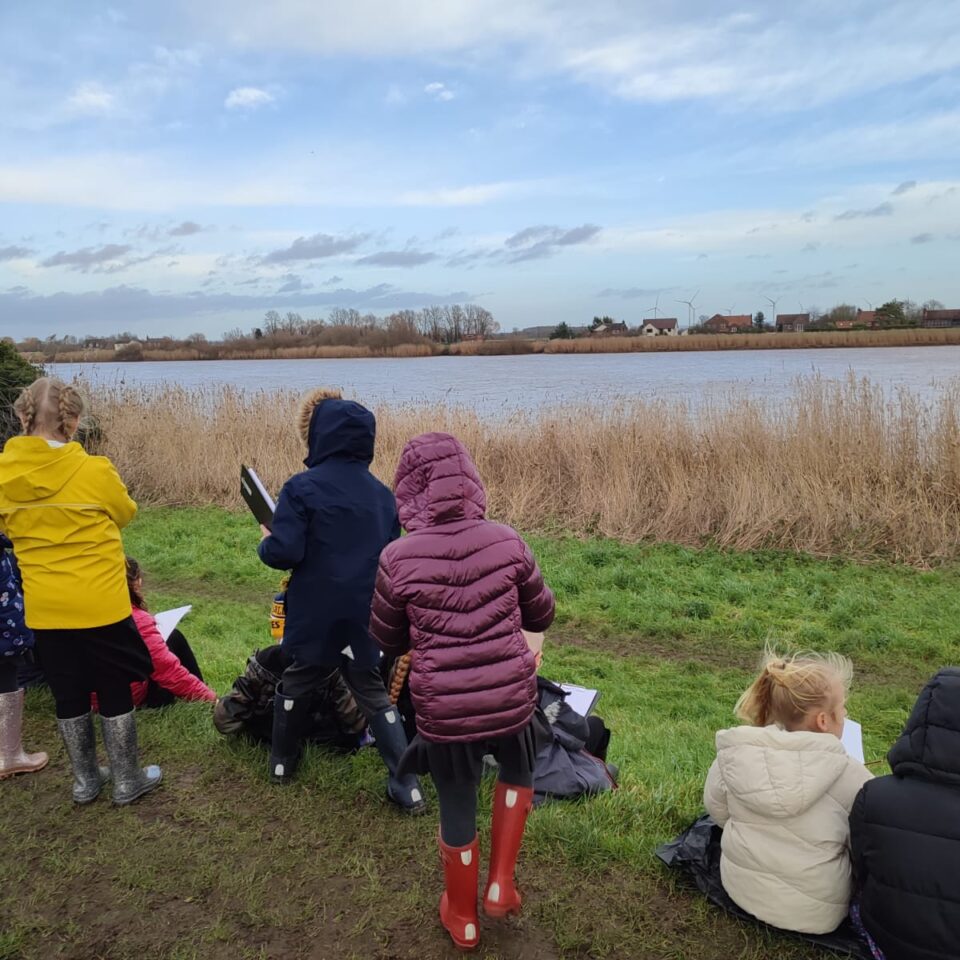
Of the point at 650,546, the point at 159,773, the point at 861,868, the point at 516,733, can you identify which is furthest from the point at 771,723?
the point at 650,546

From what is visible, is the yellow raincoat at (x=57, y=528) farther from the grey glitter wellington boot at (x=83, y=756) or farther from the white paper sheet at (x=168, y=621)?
the white paper sheet at (x=168, y=621)

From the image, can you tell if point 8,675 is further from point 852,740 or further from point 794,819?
point 852,740

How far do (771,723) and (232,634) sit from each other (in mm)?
5207

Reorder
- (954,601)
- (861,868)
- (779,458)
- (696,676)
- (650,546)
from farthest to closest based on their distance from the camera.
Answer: (779,458), (650,546), (954,601), (696,676), (861,868)

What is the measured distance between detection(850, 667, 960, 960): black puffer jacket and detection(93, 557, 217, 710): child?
3434 mm

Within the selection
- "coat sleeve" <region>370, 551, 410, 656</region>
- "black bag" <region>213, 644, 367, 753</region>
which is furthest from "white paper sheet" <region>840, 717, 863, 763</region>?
"black bag" <region>213, 644, 367, 753</region>

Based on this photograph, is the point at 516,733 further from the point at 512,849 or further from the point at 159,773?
the point at 159,773

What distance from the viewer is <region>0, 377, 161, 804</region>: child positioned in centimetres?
318

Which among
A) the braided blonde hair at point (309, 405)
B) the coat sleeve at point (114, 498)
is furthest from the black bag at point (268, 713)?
the braided blonde hair at point (309, 405)

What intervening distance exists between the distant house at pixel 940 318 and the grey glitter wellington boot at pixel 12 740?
4886cm

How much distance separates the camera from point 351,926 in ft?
9.02

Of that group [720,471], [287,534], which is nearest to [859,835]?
[287,534]

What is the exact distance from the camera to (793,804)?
8.02 ft

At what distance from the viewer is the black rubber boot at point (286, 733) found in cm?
354
